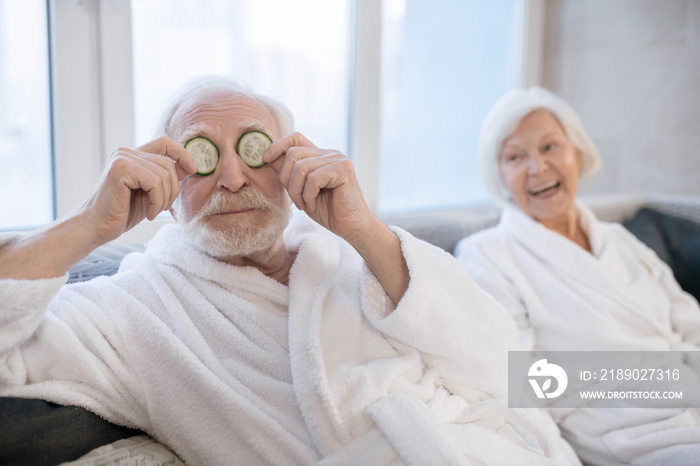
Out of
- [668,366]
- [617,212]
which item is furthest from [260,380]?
[617,212]

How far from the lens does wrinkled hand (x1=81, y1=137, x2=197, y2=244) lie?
102 centimetres

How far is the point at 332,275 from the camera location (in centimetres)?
130

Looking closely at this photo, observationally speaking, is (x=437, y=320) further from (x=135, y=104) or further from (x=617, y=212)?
(x=617, y=212)

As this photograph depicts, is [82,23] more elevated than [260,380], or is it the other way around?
[82,23]

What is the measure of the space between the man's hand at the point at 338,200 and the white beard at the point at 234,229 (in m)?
0.09

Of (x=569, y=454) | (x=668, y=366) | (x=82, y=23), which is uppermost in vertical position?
(x=82, y=23)

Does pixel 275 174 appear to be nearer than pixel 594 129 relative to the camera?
Yes

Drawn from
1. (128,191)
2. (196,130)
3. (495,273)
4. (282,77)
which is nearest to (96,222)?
(128,191)

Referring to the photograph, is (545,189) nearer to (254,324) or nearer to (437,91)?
(437,91)

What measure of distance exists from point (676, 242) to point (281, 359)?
1961mm

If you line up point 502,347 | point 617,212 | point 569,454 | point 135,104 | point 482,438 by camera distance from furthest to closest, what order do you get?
1. point 617,212
2. point 135,104
3. point 569,454
4. point 502,347
5. point 482,438

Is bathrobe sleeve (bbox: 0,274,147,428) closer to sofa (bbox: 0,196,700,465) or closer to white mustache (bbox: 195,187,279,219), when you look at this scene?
sofa (bbox: 0,196,700,465)

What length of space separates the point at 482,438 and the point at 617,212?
185 cm

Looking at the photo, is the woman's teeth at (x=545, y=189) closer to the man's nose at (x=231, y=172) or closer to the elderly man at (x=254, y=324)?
the elderly man at (x=254, y=324)
